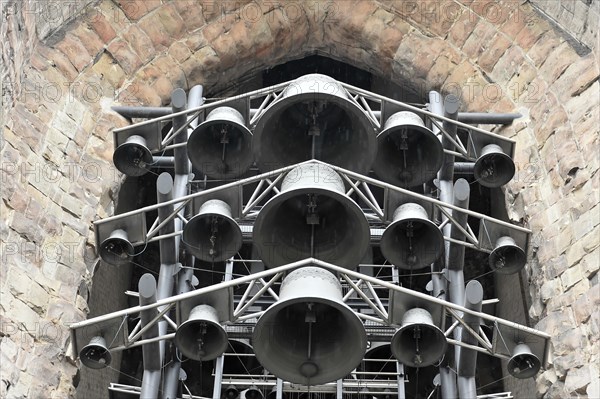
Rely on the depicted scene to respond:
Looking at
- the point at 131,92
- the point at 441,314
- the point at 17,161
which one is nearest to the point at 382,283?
the point at 441,314

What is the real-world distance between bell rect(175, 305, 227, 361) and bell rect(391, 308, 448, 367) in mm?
1245

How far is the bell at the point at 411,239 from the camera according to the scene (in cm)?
1184

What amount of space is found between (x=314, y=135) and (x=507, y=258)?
1834 millimetres

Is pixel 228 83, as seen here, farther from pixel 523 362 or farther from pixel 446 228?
pixel 523 362

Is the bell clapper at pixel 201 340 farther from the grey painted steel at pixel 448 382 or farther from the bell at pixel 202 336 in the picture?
the grey painted steel at pixel 448 382

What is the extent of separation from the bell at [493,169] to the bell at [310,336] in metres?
2.79

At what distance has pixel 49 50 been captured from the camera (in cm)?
1460

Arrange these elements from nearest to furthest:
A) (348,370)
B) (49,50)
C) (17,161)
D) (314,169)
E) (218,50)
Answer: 1. (348,370)
2. (314,169)
3. (17,161)
4. (49,50)
5. (218,50)

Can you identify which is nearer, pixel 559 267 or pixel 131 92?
pixel 559 267

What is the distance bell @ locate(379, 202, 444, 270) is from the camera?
11.8 metres

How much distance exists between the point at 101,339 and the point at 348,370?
191 centimetres

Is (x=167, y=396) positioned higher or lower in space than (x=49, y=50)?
lower

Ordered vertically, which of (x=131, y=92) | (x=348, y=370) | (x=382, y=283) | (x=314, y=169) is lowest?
(x=348, y=370)

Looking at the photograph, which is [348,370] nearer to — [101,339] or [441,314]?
[441,314]
